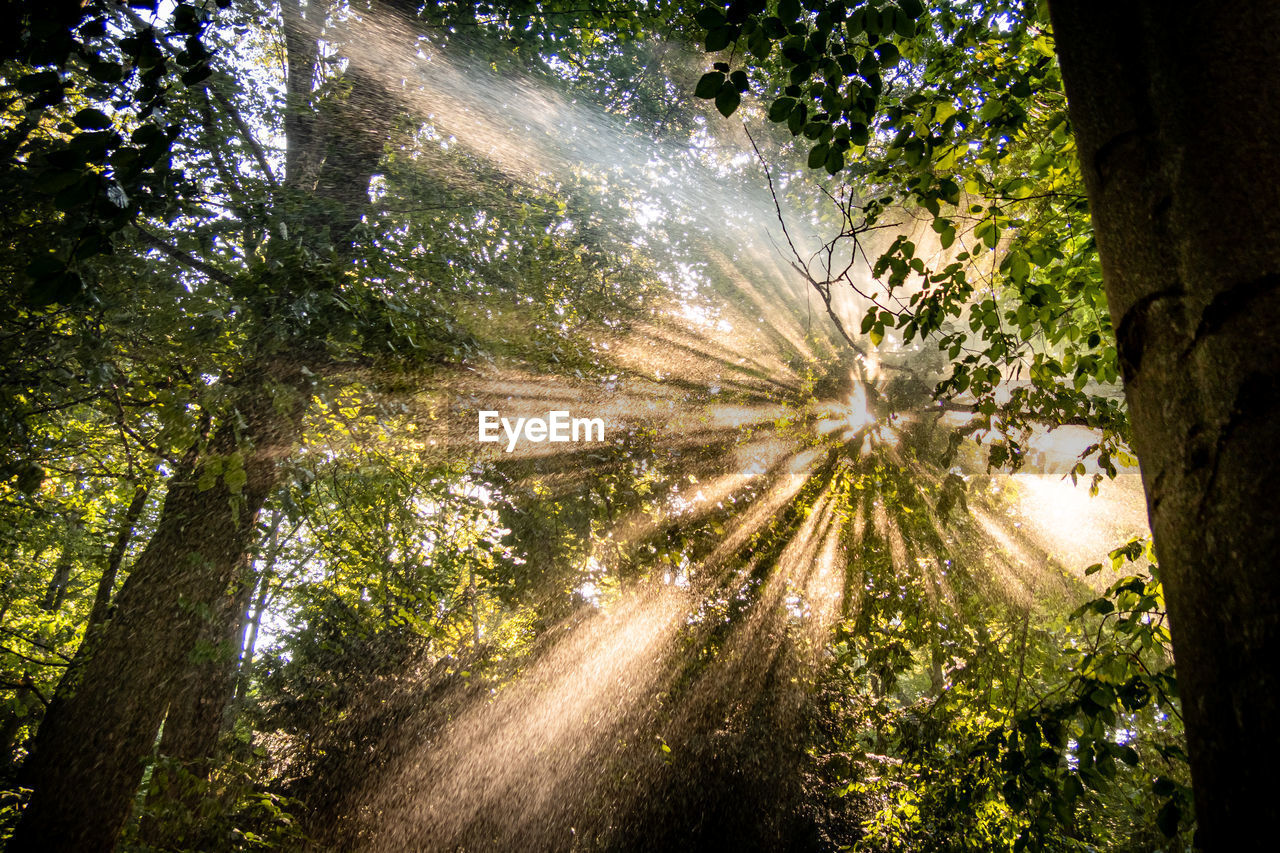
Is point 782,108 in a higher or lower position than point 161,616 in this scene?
higher

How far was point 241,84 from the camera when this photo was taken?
16.3ft

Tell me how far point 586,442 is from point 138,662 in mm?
4751

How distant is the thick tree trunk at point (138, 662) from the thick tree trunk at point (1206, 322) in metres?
3.43

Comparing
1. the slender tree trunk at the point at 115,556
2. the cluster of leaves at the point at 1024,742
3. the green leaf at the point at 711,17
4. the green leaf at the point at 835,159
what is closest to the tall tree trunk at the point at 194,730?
the slender tree trunk at the point at 115,556

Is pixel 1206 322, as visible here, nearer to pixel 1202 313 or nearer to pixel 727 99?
pixel 1202 313

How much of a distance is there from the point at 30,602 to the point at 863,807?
69.4ft

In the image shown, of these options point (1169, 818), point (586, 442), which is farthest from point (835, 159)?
point (586, 442)

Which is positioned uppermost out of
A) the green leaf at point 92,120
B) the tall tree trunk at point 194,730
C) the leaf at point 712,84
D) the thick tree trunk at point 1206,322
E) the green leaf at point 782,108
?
the green leaf at point 782,108

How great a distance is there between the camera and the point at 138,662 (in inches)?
133

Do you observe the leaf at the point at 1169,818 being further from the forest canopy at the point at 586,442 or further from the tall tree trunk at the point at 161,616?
the tall tree trunk at the point at 161,616

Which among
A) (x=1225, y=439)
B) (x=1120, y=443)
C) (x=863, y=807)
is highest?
(x=1225, y=439)

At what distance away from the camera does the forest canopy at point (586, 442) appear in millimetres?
1829

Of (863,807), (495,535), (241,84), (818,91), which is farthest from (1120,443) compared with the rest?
(241,84)

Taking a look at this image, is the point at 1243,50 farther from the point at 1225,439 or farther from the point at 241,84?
the point at 241,84
